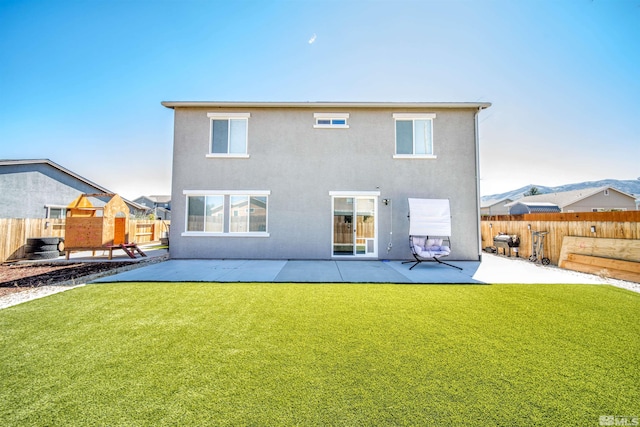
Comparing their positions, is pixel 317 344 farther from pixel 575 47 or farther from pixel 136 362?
pixel 575 47

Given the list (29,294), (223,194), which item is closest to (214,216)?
(223,194)

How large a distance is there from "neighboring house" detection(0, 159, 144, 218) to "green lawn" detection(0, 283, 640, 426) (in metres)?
14.8

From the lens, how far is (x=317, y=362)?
9.31 feet

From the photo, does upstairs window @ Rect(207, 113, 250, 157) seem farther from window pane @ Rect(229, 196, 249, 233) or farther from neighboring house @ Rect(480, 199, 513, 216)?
neighboring house @ Rect(480, 199, 513, 216)

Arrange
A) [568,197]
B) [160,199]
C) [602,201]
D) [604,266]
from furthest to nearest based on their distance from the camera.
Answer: [160,199] < [568,197] < [602,201] < [604,266]

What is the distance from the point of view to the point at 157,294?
217 inches

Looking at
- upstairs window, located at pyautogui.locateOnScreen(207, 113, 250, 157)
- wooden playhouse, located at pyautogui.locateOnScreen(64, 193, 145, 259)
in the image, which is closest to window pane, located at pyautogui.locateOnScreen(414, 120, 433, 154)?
upstairs window, located at pyautogui.locateOnScreen(207, 113, 250, 157)

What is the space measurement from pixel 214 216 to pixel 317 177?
178 inches

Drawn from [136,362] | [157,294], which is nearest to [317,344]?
[136,362]

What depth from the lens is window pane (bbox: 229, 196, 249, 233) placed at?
1035cm

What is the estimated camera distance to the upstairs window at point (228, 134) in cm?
1050

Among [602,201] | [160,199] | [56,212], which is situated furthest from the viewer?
[160,199]

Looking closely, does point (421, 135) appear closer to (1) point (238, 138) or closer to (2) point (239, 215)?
(1) point (238, 138)

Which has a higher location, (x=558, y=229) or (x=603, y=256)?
(x=558, y=229)
